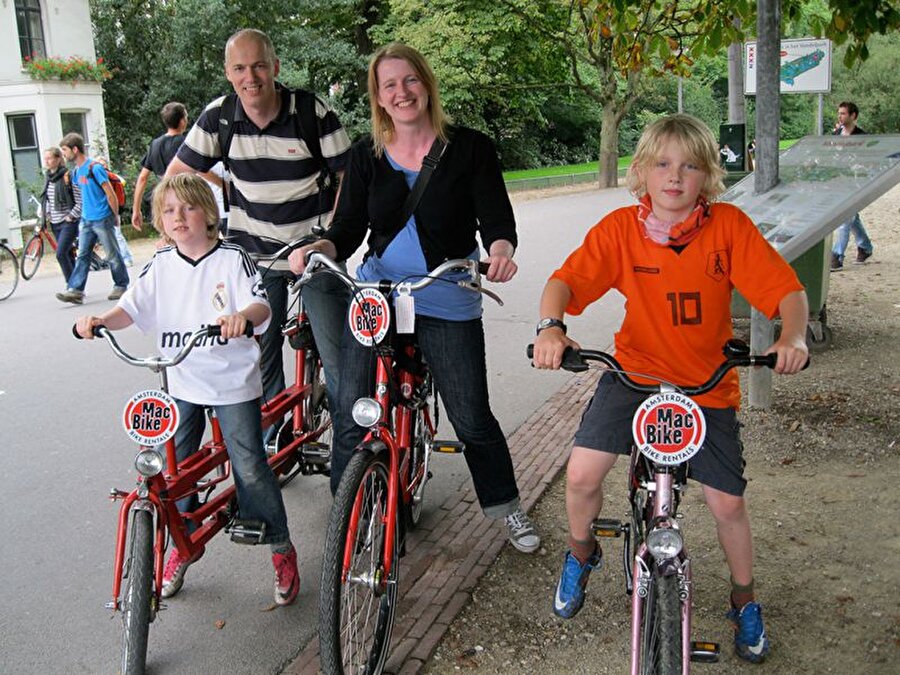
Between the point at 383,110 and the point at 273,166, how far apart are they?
0.94 metres

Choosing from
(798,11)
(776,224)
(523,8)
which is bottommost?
(776,224)

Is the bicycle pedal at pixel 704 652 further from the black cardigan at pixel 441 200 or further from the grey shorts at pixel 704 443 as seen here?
the black cardigan at pixel 441 200

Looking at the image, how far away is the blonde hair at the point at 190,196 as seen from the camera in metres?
3.70

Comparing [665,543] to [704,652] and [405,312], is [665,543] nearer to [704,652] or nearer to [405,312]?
[704,652]

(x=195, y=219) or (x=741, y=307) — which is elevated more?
(x=195, y=219)

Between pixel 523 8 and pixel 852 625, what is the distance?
28.9m

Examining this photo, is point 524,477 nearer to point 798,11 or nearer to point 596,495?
point 596,495

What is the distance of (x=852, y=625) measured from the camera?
3660 mm

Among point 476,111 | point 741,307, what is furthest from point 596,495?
point 476,111

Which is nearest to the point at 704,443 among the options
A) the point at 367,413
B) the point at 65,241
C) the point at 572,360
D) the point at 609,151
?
the point at 572,360

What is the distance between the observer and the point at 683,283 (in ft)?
10.5

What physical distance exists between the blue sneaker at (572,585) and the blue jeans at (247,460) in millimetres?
1095

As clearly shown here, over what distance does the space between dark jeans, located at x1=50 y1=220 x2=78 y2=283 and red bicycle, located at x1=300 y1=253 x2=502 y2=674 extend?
30.7 ft

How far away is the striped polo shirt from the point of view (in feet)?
15.1
